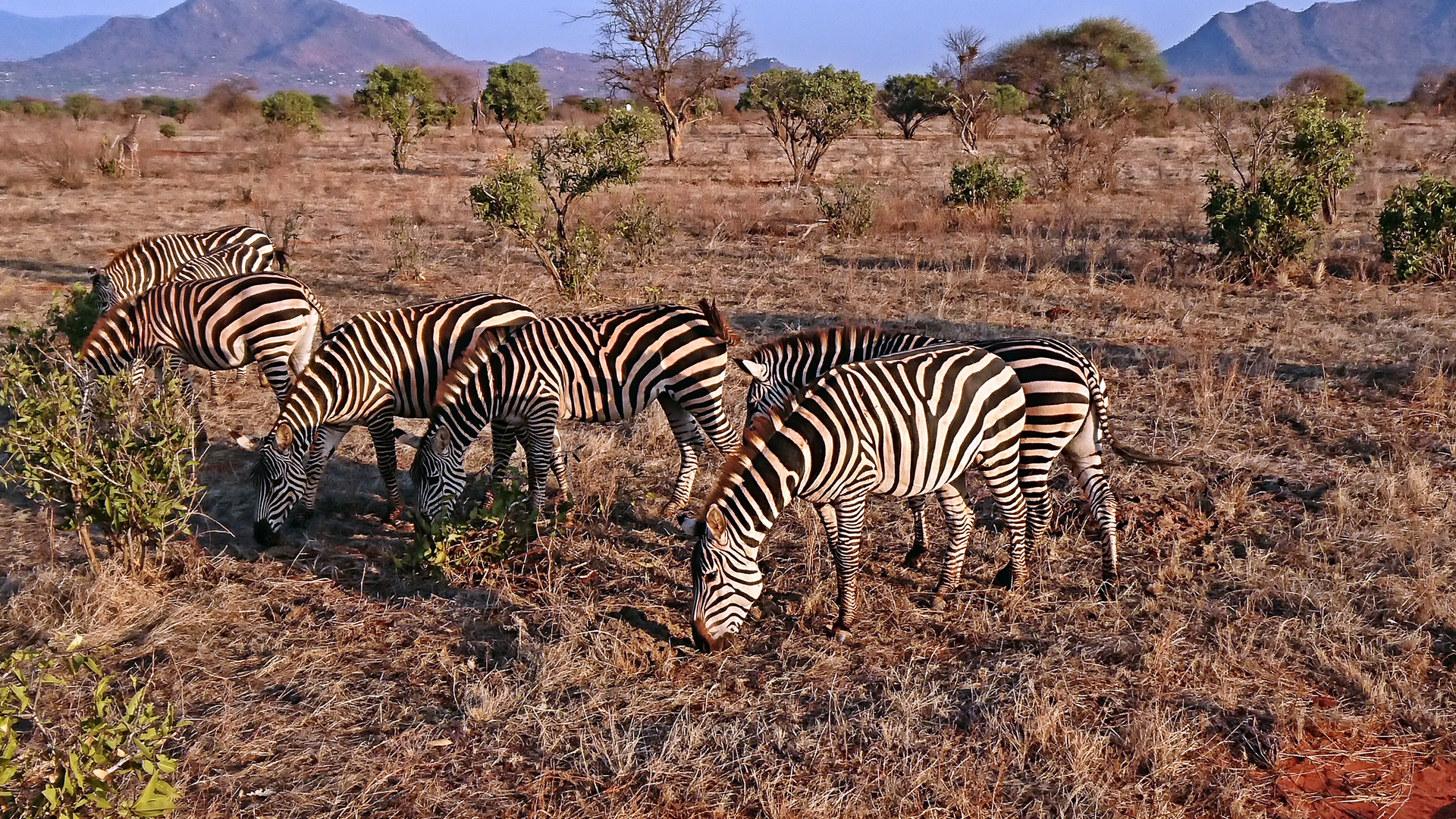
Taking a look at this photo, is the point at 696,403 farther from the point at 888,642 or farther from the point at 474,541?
the point at 888,642

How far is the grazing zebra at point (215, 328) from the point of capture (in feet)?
23.7

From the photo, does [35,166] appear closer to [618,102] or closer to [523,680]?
[618,102]

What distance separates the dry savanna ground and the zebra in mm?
336

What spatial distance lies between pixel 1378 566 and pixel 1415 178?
1798cm

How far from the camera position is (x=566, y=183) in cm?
1283

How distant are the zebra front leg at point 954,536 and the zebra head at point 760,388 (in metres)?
1.31

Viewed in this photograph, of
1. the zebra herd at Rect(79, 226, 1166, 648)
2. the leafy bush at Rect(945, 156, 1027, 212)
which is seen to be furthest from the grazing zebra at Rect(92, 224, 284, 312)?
the leafy bush at Rect(945, 156, 1027, 212)

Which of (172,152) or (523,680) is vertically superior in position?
(172,152)

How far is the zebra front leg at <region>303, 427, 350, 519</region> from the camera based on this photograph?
20.4 ft

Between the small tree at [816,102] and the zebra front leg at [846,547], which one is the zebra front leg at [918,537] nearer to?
the zebra front leg at [846,547]

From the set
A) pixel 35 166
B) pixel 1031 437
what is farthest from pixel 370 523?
pixel 35 166

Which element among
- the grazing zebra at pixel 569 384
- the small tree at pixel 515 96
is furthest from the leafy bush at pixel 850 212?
the small tree at pixel 515 96

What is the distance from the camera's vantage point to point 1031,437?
5379 millimetres

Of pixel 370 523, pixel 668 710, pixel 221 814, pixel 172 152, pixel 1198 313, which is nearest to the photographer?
pixel 221 814
